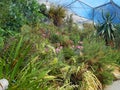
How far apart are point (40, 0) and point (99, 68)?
5.13 metres

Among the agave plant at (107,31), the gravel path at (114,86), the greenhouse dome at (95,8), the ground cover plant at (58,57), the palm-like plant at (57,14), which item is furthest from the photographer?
the greenhouse dome at (95,8)

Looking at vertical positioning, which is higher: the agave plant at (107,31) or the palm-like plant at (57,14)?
the palm-like plant at (57,14)

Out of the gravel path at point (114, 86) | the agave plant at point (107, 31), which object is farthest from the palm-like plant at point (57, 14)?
the gravel path at point (114, 86)

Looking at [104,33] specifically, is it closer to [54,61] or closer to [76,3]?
[76,3]

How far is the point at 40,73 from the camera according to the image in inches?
235

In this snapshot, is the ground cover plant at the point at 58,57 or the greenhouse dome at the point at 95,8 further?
the greenhouse dome at the point at 95,8

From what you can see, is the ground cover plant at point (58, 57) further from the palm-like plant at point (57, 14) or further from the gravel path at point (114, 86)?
the palm-like plant at point (57, 14)

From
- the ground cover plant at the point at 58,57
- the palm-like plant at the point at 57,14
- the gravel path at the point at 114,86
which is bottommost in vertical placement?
the gravel path at the point at 114,86

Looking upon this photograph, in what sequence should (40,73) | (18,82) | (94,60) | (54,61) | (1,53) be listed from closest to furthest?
1. (18,82)
2. (40,73)
3. (1,53)
4. (54,61)
5. (94,60)

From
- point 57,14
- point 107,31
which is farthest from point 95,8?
point 57,14

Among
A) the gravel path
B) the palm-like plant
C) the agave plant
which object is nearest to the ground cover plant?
the gravel path

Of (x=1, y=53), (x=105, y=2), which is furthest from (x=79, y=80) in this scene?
(x=105, y=2)

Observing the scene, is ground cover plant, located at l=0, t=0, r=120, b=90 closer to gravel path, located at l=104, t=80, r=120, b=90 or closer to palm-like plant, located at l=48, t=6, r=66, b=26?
gravel path, located at l=104, t=80, r=120, b=90

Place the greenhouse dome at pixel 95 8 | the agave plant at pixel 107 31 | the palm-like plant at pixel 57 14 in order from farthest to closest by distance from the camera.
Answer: the greenhouse dome at pixel 95 8, the agave plant at pixel 107 31, the palm-like plant at pixel 57 14
